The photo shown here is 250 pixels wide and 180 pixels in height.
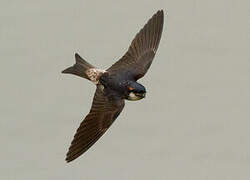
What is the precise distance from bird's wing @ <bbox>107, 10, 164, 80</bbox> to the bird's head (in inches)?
15.3

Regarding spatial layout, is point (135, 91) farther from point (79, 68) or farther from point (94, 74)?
point (79, 68)

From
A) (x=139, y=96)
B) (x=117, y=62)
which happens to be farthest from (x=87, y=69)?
(x=139, y=96)

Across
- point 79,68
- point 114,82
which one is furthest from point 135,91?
point 79,68

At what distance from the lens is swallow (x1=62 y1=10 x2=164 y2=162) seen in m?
5.82

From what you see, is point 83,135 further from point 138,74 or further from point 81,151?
point 138,74

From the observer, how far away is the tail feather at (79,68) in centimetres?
631

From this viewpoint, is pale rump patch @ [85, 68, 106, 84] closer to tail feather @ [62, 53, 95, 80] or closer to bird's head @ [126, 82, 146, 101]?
tail feather @ [62, 53, 95, 80]

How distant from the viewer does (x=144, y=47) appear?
6.45m

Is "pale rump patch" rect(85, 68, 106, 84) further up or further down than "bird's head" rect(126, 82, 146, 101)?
further up

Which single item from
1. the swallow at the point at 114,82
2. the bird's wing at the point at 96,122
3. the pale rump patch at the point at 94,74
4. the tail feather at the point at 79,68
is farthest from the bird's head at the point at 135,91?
the tail feather at the point at 79,68

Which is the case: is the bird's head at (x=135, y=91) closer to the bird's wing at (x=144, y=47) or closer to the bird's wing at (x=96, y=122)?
the bird's wing at (x=96, y=122)

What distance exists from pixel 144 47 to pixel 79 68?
537 mm

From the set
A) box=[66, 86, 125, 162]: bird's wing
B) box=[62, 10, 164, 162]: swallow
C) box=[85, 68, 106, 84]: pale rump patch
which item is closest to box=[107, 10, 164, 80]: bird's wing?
box=[62, 10, 164, 162]: swallow

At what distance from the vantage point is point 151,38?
254 inches
